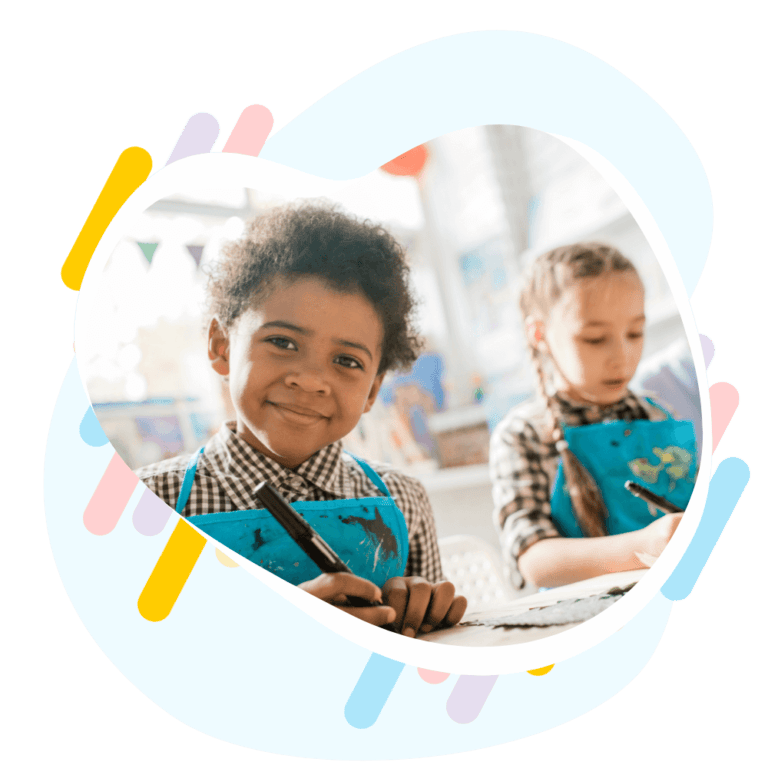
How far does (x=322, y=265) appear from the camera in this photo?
56 centimetres

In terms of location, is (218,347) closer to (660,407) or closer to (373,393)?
(373,393)

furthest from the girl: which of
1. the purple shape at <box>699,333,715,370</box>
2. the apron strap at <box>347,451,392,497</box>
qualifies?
the purple shape at <box>699,333,715,370</box>

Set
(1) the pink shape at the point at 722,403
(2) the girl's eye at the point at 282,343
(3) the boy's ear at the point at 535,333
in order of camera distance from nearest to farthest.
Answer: (2) the girl's eye at the point at 282,343, (3) the boy's ear at the point at 535,333, (1) the pink shape at the point at 722,403


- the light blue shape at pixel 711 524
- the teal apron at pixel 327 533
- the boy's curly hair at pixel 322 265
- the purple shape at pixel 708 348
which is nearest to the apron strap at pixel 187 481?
the teal apron at pixel 327 533

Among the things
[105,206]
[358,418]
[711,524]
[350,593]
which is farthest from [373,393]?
[711,524]

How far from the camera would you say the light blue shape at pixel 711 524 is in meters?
0.71

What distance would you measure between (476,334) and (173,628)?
361 mm

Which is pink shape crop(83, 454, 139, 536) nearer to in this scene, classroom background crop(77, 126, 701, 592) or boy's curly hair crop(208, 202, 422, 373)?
classroom background crop(77, 126, 701, 592)

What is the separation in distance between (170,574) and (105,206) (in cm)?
29

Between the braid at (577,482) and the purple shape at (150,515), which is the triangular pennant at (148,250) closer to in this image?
the purple shape at (150,515)

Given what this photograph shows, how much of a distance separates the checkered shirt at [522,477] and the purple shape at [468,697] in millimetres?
108

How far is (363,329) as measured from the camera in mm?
563

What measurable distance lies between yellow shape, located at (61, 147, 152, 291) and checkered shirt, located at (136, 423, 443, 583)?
0.16m

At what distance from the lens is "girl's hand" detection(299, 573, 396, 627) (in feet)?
1.84
